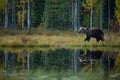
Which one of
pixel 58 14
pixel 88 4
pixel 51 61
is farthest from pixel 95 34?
pixel 58 14

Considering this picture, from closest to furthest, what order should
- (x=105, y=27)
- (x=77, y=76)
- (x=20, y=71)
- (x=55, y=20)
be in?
(x=77, y=76) → (x=20, y=71) → (x=105, y=27) → (x=55, y=20)

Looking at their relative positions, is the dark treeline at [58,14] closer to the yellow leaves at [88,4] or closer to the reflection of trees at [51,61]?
the yellow leaves at [88,4]

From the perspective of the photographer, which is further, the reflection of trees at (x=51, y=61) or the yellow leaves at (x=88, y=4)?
the yellow leaves at (x=88, y=4)

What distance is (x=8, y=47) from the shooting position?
31.6m

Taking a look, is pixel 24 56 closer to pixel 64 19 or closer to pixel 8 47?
pixel 8 47

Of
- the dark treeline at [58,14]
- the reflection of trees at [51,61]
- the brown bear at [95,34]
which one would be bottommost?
the reflection of trees at [51,61]

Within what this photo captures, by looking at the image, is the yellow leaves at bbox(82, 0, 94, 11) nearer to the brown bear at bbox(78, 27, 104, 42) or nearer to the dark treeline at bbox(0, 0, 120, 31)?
the dark treeline at bbox(0, 0, 120, 31)

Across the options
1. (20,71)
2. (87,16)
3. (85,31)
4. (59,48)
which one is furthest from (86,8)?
(20,71)

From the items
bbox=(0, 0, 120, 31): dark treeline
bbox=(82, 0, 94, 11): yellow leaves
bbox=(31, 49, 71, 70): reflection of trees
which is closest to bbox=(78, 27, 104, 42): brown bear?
bbox=(31, 49, 71, 70): reflection of trees

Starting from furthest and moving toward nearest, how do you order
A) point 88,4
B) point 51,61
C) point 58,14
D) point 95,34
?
point 58,14
point 88,4
point 95,34
point 51,61

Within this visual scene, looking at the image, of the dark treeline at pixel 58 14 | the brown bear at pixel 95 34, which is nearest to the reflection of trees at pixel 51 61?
the brown bear at pixel 95 34

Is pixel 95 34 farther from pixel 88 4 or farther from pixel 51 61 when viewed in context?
pixel 88 4

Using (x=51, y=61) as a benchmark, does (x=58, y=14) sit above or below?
above

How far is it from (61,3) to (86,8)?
12.9 feet
